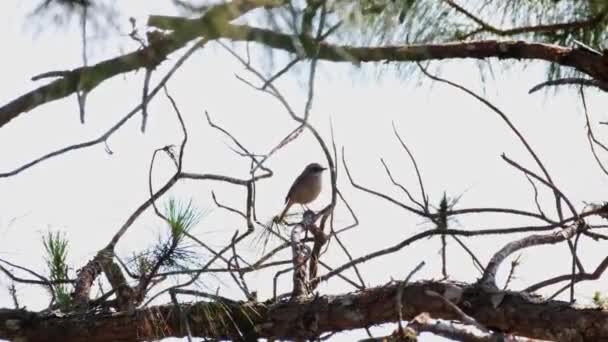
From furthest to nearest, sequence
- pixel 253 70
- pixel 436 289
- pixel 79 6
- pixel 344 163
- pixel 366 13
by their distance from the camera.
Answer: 1. pixel 344 163
2. pixel 436 289
3. pixel 366 13
4. pixel 79 6
5. pixel 253 70

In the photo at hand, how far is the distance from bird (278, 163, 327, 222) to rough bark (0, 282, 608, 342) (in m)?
2.68

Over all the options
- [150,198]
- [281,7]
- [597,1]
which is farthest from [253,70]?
[150,198]

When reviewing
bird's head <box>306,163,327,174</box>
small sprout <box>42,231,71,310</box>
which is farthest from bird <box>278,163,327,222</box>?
small sprout <box>42,231,71,310</box>

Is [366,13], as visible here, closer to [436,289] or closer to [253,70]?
[253,70]

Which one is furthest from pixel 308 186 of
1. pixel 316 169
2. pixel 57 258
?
pixel 57 258

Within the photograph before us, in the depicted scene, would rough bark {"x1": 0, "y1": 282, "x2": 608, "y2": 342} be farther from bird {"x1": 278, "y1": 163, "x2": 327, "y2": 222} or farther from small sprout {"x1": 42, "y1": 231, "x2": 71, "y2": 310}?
bird {"x1": 278, "y1": 163, "x2": 327, "y2": 222}

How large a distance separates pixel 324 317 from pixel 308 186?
2909mm

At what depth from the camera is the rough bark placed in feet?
9.86

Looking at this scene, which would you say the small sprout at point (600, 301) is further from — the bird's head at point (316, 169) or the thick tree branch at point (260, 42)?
the bird's head at point (316, 169)

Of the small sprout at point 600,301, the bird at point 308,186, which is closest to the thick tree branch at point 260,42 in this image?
the small sprout at point 600,301

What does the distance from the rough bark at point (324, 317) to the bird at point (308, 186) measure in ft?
8.79

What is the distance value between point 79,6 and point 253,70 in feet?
1.47

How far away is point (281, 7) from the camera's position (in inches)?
79.4

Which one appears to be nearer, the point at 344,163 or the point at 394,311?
the point at 394,311
